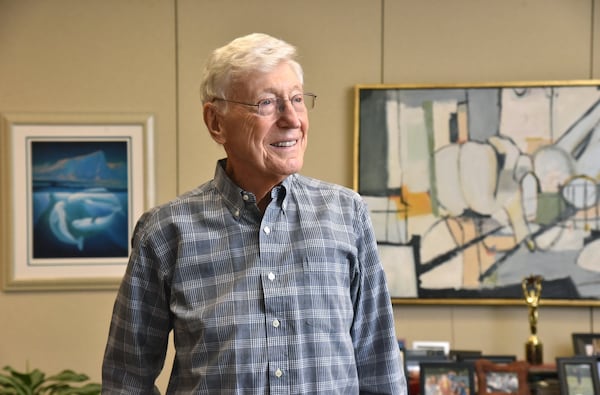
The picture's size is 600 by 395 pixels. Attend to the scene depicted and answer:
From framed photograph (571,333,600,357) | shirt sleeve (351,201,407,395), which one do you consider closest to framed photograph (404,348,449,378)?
framed photograph (571,333,600,357)

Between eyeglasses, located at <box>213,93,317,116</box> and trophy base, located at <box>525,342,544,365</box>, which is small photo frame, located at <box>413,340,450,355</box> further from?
eyeglasses, located at <box>213,93,317,116</box>

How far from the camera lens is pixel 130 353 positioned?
170cm

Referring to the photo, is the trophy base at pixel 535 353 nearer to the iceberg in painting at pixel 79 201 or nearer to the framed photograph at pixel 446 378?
the framed photograph at pixel 446 378

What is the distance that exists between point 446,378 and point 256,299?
1749mm

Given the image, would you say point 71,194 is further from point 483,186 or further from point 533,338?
point 533,338

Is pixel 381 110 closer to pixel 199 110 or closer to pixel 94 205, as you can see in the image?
pixel 199 110

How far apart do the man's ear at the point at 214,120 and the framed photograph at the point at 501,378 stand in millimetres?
1843

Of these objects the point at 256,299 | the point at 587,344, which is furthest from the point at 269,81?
the point at 587,344

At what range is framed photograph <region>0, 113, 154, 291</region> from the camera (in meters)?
3.40

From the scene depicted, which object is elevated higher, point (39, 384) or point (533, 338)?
point (533, 338)

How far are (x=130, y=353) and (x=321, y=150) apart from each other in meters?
1.87

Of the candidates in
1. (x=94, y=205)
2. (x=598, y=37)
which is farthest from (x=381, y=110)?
(x=94, y=205)

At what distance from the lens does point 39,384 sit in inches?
127

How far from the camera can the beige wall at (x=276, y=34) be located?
3.41 metres
